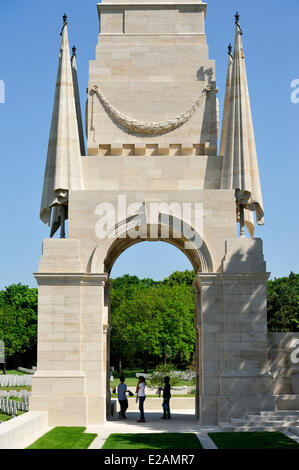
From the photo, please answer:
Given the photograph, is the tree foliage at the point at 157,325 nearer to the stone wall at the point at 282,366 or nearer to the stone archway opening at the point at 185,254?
the stone archway opening at the point at 185,254

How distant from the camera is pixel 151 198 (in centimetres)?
2509

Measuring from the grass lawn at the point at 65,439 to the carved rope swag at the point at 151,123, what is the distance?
36.9 ft

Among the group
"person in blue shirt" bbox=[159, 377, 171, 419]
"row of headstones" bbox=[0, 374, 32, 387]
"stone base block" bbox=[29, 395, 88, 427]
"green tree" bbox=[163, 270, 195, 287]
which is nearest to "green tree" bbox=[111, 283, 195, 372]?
"green tree" bbox=[163, 270, 195, 287]

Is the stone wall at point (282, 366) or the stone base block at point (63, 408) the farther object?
the stone wall at point (282, 366)

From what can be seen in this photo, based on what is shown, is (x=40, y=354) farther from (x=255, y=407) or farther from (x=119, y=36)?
(x=119, y=36)

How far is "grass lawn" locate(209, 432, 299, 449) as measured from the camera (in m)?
18.3

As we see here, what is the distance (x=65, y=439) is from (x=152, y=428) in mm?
4395

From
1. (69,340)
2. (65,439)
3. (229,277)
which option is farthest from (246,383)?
(65,439)

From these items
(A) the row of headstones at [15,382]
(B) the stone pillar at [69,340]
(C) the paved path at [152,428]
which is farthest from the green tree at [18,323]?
(B) the stone pillar at [69,340]

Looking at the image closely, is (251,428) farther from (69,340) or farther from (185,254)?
(185,254)

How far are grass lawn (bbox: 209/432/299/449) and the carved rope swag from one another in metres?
11.5

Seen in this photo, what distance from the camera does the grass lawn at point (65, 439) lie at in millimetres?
18609
